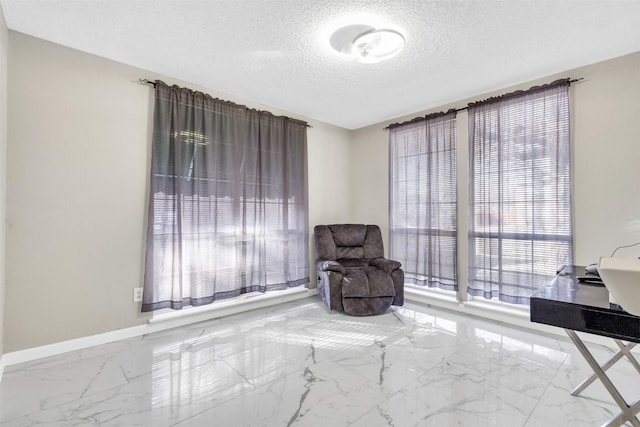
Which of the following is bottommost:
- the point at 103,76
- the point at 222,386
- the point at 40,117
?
the point at 222,386

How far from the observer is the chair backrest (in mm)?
3922

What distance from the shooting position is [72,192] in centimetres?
240

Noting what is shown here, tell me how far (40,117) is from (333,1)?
2355mm

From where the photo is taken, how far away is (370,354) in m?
2.36

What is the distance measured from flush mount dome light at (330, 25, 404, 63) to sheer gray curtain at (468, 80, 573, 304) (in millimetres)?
1535

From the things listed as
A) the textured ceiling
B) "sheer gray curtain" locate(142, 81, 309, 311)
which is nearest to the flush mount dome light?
the textured ceiling

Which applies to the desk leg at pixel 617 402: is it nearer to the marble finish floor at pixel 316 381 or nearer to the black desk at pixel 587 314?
the black desk at pixel 587 314

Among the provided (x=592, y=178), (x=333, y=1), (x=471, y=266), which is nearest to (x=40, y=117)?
(x=333, y=1)

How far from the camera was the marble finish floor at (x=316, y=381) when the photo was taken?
1641 millimetres

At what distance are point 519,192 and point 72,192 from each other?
13.3 ft

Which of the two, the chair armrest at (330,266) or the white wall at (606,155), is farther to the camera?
the chair armrest at (330,266)

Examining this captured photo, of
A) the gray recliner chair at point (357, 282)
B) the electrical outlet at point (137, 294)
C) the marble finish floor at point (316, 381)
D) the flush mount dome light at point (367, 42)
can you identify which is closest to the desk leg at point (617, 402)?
the marble finish floor at point (316, 381)

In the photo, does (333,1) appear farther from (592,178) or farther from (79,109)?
(592,178)

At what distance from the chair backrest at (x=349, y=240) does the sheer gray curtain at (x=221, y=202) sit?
0.78 ft
